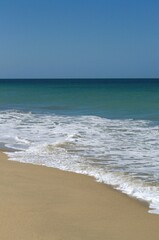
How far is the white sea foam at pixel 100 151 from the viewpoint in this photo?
322 inches

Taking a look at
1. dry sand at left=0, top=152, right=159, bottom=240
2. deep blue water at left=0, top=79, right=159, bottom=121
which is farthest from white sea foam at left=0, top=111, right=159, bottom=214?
deep blue water at left=0, top=79, right=159, bottom=121

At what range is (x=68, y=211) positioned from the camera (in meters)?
6.23

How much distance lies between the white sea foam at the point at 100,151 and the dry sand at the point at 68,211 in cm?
44

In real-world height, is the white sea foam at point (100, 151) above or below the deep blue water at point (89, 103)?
above

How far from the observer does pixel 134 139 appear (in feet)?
44.8

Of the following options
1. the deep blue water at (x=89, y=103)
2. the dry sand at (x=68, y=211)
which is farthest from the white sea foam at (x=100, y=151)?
the deep blue water at (x=89, y=103)

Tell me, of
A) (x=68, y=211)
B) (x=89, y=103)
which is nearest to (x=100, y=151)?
(x=68, y=211)

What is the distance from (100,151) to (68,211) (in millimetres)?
5148

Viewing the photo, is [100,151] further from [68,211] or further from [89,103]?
[89,103]

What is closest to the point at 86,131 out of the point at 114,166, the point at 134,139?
the point at 134,139

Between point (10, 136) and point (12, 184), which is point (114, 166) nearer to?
point (12, 184)

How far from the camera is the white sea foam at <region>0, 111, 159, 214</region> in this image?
26.8ft

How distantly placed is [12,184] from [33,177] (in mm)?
875

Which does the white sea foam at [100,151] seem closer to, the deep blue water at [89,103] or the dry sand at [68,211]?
the dry sand at [68,211]
